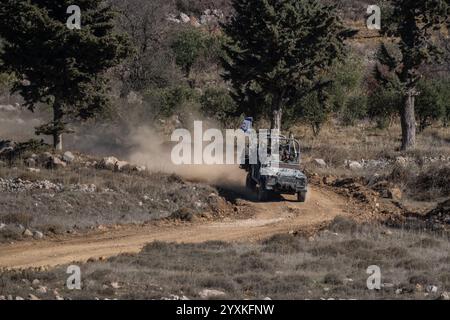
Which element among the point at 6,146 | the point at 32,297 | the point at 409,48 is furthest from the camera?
the point at 409,48

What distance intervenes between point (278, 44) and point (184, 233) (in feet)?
48.5

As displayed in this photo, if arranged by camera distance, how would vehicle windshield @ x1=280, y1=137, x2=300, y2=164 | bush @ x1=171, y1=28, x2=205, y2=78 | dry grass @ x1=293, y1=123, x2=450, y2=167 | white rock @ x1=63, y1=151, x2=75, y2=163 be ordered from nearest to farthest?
vehicle windshield @ x1=280, y1=137, x2=300, y2=164 < white rock @ x1=63, y1=151, x2=75, y2=163 < dry grass @ x1=293, y1=123, x2=450, y2=167 < bush @ x1=171, y1=28, x2=205, y2=78

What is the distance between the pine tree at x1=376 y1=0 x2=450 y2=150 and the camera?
39.4 meters

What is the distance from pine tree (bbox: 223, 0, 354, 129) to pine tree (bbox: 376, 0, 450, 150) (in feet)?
9.47

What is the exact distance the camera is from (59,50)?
32.4 metres

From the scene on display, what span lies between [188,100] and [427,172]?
836 inches

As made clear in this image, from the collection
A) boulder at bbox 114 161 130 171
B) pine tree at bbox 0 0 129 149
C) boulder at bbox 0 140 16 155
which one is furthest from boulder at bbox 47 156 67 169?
boulder at bbox 0 140 16 155

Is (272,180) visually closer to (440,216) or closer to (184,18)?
(440,216)

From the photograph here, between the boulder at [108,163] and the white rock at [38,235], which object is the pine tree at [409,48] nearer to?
the boulder at [108,163]

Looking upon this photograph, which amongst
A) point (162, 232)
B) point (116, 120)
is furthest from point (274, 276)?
point (116, 120)

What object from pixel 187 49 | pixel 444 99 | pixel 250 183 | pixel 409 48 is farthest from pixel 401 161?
pixel 187 49

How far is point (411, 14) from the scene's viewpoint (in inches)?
1592

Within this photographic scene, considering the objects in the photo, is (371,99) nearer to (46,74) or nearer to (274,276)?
(46,74)

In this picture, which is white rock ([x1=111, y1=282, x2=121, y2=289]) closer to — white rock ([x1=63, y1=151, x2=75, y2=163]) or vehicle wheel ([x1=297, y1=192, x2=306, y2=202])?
vehicle wheel ([x1=297, y1=192, x2=306, y2=202])
